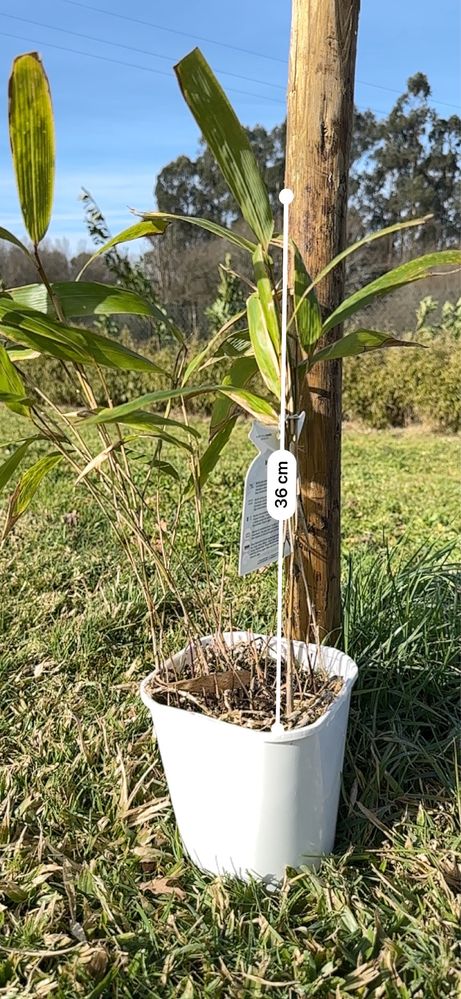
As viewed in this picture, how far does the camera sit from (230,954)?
1108 millimetres

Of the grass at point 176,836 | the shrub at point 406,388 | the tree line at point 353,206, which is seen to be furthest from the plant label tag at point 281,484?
the tree line at point 353,206

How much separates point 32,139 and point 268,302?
0.38 m

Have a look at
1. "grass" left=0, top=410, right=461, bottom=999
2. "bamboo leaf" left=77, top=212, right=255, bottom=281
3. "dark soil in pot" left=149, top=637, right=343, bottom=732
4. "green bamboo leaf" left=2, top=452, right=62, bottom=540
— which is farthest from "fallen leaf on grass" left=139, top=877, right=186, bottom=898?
"bamboo leaf" left=77, top=212, right=255, bottom=281

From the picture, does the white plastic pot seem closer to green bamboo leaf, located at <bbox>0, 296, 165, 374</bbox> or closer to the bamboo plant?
the bamboo plant

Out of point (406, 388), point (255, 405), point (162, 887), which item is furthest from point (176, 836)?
point (406, 388)

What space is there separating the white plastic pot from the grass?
0.04 meters

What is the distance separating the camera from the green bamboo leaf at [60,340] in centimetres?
102

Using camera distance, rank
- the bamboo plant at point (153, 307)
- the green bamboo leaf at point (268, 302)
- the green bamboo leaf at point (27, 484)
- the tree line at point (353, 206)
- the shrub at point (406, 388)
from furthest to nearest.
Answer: the tree line at point (353, 206) → the shrub at point (406, 388) → the green bamboo leaf at point (27, 484) → the green bamboo leaf at point (268, 302) → the bamboo plant at point (153, 307)

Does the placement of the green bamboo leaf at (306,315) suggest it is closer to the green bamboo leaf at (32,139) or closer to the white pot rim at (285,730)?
the green bamboo leaf at (32,139)

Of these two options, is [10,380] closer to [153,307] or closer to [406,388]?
[153,307]

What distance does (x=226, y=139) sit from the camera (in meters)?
1.03

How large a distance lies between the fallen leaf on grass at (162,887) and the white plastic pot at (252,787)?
6 cm

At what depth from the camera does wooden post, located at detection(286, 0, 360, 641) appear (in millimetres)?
1252

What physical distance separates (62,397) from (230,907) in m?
8.38
